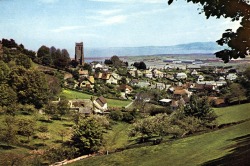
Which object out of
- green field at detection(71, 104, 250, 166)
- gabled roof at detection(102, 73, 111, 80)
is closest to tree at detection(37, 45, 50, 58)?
gabled roof at detection(102, 73, 111, 80)

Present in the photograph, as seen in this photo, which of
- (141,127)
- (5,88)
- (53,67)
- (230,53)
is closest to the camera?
(230,53)

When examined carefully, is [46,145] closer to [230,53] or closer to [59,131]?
[59,131]

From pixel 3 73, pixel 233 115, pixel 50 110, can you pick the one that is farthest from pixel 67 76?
pixel 233 115

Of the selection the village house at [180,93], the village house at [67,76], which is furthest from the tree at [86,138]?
the village house at [180,93]

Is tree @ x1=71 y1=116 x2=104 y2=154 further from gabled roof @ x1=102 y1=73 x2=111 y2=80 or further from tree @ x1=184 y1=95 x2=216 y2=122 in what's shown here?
gabled roof @ x1=102 y1=73 x2=111 y2=80

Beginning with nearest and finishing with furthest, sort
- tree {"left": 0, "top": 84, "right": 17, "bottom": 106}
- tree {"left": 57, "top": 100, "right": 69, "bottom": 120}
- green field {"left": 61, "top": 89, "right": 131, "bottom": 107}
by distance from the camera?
tree {"left": 0, "top": 84, "right": 17, "bottom": 106} < tree {"left": 57, "top": 100, "right": 69, "bottom": 120} < green field {"left": 61, "top": 89, "right": 131, "bottom": 107}

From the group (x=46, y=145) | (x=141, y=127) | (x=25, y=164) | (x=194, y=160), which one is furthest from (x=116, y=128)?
(x=194, y=160)

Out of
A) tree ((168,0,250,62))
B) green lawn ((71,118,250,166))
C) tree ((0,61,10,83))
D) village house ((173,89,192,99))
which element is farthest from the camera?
village house ((173,89,192,99))
